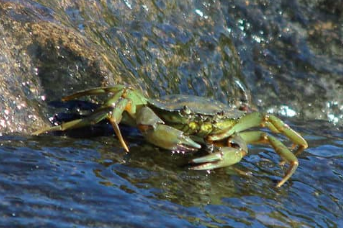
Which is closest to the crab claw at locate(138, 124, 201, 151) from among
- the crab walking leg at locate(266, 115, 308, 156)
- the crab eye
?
the crab eye

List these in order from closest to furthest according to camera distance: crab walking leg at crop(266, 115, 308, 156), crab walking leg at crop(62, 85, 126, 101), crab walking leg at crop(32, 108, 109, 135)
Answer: crab walking leg at crop(32, 108, 109, 135) → crab walking leg at crop(62, 85, 126, 101) → crab walking leg at crop(266, 115, 308, 156)

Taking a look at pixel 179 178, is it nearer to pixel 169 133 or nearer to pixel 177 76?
pixel 169 133

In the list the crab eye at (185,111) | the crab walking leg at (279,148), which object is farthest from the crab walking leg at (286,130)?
the crab eye at (185,111)

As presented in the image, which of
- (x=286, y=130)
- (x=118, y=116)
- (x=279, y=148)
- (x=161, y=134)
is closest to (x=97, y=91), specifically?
(x=118, y=116)

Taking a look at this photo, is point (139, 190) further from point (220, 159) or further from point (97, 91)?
point (97, 91)

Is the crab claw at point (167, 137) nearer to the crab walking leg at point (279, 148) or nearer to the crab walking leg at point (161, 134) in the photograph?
the crab walking leg at point (161, 134)

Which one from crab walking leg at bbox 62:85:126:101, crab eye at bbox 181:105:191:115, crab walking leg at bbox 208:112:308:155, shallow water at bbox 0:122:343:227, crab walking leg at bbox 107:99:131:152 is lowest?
shallow water at bbox 0:122:343:227

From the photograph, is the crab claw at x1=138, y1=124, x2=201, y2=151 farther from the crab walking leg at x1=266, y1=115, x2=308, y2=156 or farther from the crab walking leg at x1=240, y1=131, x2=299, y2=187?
the crab walking leg at x1=266, y1=115, x2=308, y2=156
